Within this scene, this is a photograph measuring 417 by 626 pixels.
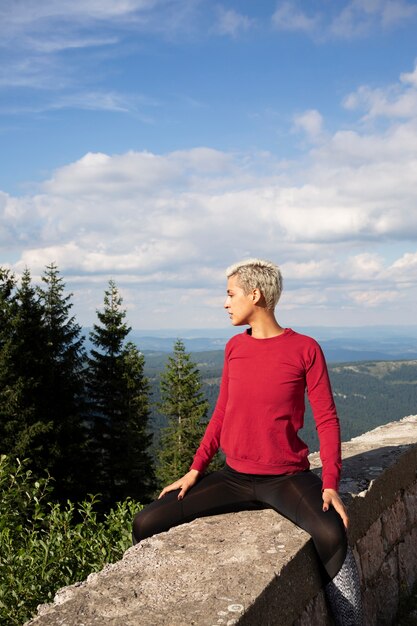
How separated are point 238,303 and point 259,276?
0.21m

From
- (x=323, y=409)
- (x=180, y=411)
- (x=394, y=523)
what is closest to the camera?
(x=323, y=409)

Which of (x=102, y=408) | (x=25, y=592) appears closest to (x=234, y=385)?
(x=25, y=592)

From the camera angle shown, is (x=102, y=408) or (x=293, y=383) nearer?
(x=293, y=383)

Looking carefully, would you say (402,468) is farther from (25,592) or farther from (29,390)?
(29,390)

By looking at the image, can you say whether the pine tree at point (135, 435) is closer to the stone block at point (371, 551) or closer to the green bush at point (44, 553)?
the green bush at point (44, 553)

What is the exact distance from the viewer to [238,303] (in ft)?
11.7

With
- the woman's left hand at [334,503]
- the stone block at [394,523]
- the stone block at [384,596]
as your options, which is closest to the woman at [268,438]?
the woman's left hand at [334,503]

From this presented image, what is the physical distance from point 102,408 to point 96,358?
3090 mm

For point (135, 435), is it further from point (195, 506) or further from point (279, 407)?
point (279, 407)

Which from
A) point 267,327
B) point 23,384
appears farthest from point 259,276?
point 23,384

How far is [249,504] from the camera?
11.5 feet

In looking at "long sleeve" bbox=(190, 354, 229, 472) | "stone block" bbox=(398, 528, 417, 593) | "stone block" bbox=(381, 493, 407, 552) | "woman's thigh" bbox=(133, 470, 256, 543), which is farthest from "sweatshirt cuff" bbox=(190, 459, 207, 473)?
"stone block" bbox=(398, 528, 417, 593)

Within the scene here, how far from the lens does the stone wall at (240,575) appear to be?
233cm

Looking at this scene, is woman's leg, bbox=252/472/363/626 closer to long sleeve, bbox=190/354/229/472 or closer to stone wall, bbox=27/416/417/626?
stone wall, bbox=27/416/417/626
